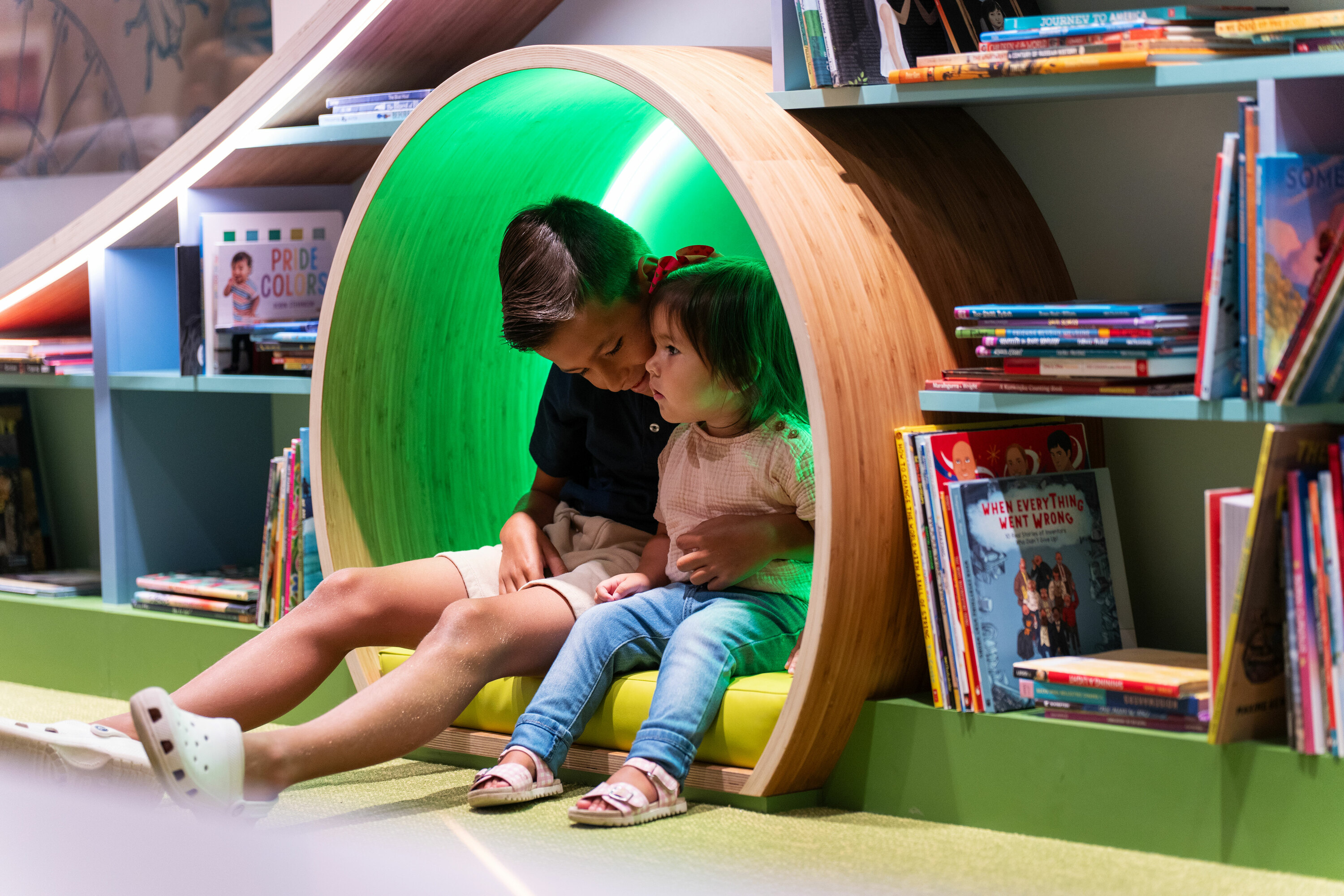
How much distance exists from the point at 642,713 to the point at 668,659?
10 cm

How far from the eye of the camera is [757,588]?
1.96 meters

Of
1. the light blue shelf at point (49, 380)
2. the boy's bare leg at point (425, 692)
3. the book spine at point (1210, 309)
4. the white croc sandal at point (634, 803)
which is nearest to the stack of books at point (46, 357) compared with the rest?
the light blue shelf at point (49, 380)

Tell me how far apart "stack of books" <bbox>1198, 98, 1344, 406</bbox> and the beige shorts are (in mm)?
858

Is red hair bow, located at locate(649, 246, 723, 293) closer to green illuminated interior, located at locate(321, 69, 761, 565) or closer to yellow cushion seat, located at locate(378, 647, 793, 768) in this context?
green illuminated interior, located at locate(321, 69, 761, 565)

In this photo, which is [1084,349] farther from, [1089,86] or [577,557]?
[577,557]

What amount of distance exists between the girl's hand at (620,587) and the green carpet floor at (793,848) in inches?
9.6

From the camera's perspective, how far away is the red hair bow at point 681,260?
2.00m

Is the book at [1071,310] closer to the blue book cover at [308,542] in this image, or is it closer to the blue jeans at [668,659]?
the blue jeans at [668,659]

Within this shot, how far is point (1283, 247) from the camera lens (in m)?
1.46

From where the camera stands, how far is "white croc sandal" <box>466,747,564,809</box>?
1.77 meters

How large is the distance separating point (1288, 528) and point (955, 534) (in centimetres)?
37

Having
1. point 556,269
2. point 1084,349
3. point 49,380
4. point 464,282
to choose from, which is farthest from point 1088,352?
point 49,380

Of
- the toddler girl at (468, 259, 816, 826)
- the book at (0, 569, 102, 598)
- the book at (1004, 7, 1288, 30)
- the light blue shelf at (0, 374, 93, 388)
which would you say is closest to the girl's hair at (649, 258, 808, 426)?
the toddler girl at (468, 259, 816, 826)

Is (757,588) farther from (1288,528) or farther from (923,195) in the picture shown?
(1288,528)
